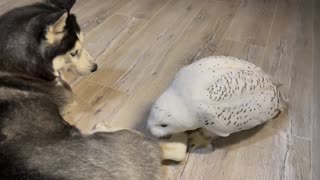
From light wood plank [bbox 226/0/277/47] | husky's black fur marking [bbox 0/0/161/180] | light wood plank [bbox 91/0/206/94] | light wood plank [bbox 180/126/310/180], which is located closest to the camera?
husky's black fur marking [bbox 0/0/161/180]

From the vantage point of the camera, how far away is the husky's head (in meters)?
0.98

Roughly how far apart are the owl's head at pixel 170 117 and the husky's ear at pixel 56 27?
42cm

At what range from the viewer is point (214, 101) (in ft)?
3.40

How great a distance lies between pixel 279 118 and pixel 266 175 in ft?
1.08

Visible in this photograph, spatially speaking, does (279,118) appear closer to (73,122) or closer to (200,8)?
(73,122)

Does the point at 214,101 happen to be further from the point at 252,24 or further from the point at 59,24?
the point at 252,24

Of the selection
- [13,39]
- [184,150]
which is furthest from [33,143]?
[184,150]

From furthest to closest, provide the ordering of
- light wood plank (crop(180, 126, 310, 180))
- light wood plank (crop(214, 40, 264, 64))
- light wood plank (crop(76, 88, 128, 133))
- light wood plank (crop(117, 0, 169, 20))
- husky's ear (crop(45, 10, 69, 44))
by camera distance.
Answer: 1. light wood plank (crop(117, 0, 169, 20))
2. light wood plank (crop(214, 40, 264, 64))
3. light wood plank (crop(76, 88, 128, 133))
4. light wood plank (crop(180, 126, 310, 180))
5. husky's ear (crop(45, 10, 69, 44))

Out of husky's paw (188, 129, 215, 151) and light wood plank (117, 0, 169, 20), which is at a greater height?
husky's paw (188, 129, 215, 151)

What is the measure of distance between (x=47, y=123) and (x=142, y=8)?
155cm

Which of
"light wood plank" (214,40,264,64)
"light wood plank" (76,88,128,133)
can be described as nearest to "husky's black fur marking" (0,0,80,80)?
"light wood plank" (76,88,128,133)

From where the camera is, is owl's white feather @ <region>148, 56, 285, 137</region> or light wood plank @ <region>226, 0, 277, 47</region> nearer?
owl's white feather @ <region>148, 56, 285, 137</region>

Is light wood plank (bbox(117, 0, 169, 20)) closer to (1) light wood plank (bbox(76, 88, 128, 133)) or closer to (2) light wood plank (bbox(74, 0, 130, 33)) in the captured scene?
(2) light wood plank (bbox(74, 0, 130, 33))

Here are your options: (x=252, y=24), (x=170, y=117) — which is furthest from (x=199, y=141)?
(x=252, y=24)
